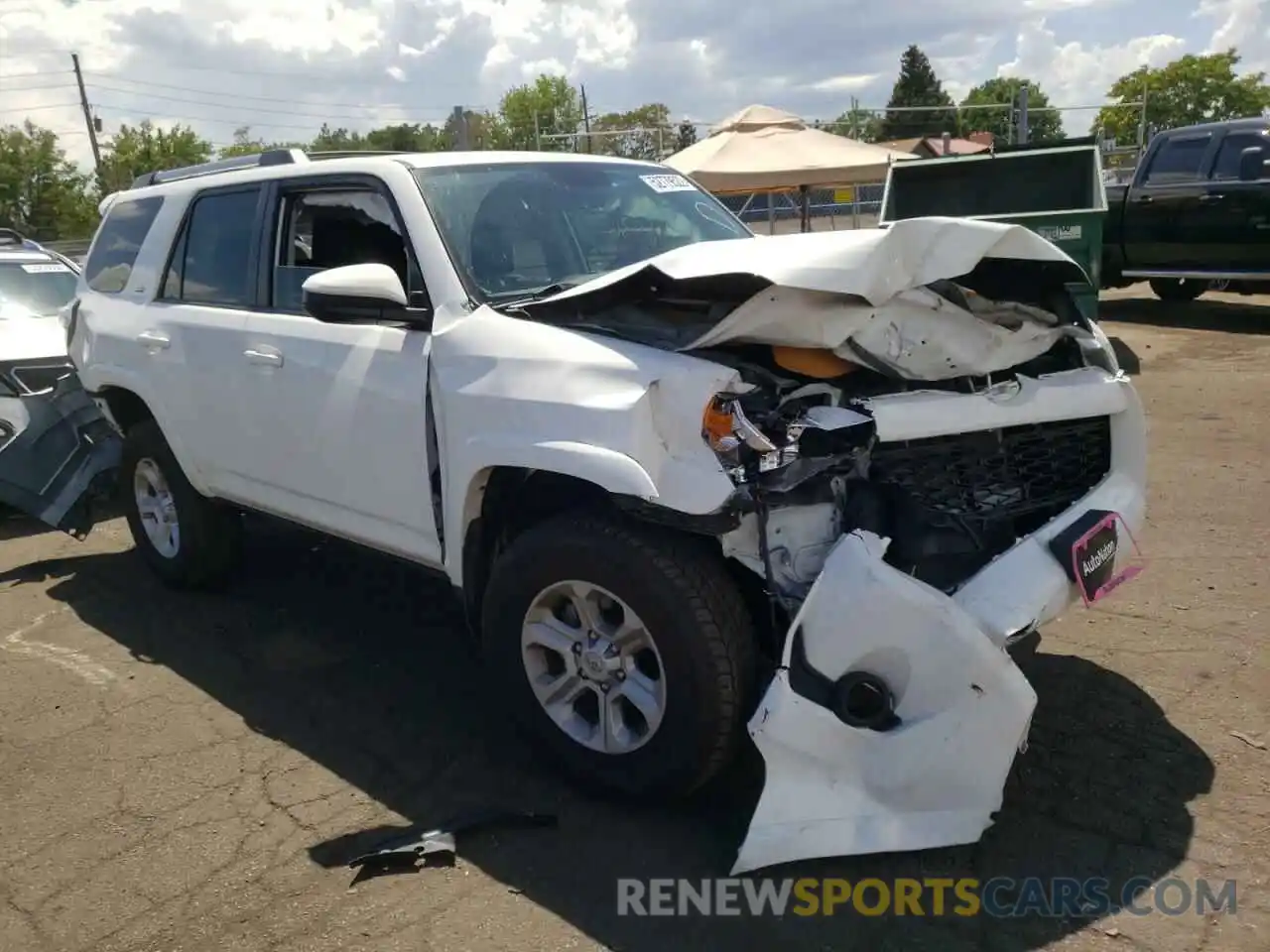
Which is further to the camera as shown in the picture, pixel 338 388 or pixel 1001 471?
pixel 338 388

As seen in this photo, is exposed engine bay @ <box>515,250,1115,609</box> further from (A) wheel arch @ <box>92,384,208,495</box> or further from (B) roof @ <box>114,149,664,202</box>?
(A) wheel arch @ <box>92,384,208,495</box>

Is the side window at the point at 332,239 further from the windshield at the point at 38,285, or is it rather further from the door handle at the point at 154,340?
the windshield at the point at 38,285

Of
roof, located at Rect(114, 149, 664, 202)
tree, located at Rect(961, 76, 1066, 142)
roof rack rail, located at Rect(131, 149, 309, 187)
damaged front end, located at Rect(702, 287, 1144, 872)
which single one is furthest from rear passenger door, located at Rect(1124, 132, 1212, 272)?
tree, located at Rect(961, 76, 1066, 142)

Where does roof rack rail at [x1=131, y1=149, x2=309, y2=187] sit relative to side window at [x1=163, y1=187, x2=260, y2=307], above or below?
above

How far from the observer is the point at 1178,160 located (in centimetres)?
1204

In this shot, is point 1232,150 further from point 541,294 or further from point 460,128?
point 541,294

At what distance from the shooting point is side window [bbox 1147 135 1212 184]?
11.9m

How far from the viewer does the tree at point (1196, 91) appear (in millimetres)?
60375

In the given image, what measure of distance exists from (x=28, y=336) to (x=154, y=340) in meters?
3.44

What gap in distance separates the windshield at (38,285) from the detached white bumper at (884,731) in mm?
7389

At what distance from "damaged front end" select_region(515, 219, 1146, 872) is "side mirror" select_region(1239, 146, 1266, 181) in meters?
9.40

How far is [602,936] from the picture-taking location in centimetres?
279

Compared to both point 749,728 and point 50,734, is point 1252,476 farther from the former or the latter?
point 50,734

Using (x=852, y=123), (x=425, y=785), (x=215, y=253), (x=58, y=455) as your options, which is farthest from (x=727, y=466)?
(x=852, y=123)
